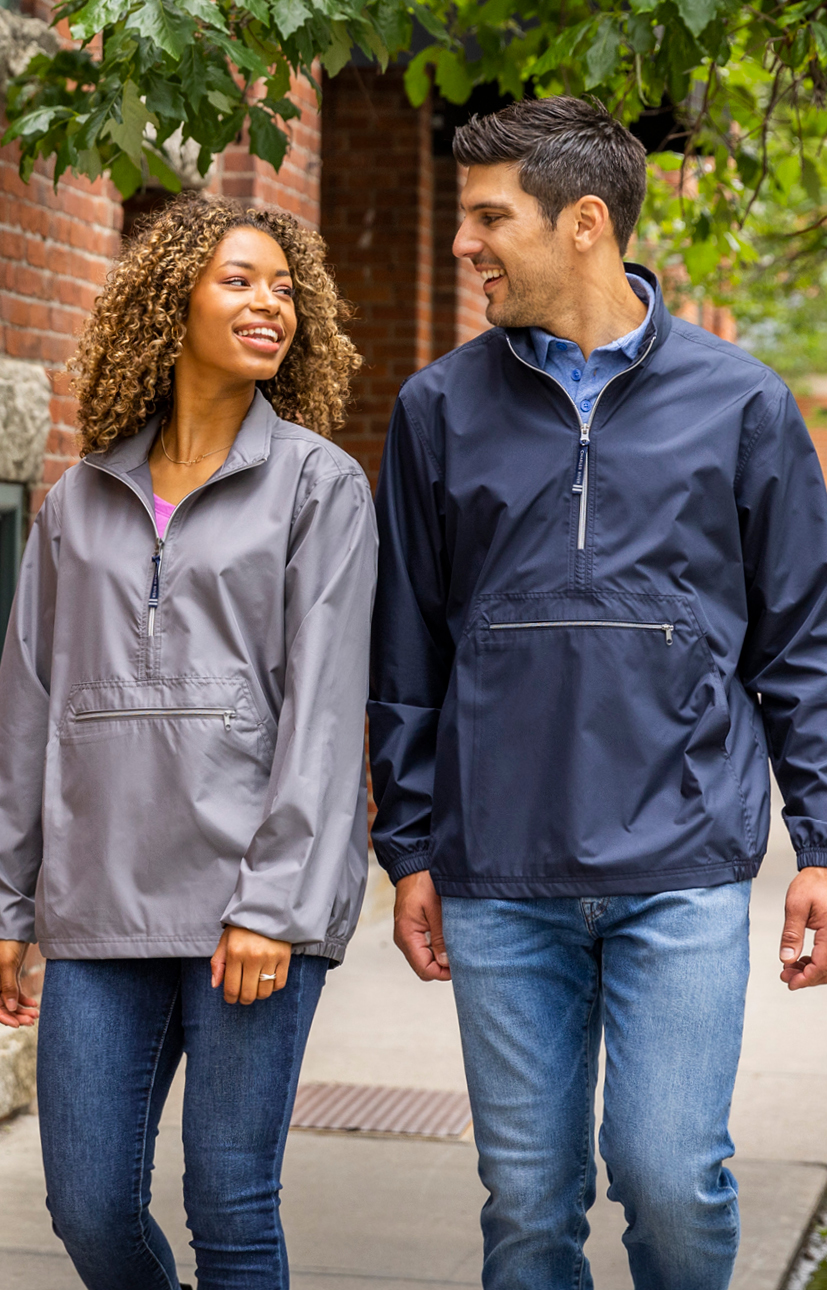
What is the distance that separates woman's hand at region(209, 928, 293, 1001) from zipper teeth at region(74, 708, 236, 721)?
34 cm

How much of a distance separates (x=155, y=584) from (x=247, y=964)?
0.63 metres

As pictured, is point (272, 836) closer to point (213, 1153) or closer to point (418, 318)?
point (213, 1153)

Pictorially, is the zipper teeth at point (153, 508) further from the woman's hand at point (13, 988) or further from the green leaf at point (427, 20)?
the green leaf at point (427, 20)

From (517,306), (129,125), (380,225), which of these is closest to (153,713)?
(517,306)

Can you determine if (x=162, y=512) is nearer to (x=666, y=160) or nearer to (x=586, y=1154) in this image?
(x=586, y=1154)

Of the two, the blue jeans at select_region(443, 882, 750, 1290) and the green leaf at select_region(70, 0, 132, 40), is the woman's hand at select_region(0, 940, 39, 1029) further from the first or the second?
the green leaf at select_region(70, 0, 132, 40)

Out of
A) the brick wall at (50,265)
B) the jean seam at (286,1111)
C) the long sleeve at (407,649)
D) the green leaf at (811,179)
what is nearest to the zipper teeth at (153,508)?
the long sleeve at (407,649)

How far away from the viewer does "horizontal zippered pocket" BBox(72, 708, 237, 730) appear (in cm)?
271

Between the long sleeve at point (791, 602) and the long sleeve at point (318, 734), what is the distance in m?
0.64

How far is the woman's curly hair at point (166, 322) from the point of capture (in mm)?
2945

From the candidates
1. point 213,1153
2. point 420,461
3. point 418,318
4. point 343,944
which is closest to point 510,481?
point 420,461

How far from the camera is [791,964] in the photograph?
2.87 m

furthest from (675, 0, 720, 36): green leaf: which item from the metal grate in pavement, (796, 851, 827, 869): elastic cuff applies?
the metal grate in pavement

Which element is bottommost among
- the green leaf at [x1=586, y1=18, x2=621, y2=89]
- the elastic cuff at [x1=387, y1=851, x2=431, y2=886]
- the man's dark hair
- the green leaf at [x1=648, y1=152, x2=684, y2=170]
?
the elastic cuff at [x1=387, y1=851, x2=431, y2=886]
